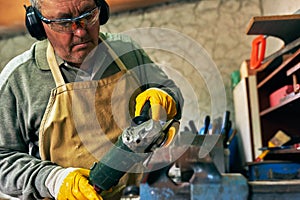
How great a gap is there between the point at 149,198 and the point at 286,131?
82.3 inches

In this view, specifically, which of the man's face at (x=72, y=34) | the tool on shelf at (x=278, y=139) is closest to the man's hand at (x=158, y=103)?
the man's face at (x=72, y=34)

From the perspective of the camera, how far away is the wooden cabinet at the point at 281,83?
6.30ft

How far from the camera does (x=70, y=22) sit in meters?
1.31

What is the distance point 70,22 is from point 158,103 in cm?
34

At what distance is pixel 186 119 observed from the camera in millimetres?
3260

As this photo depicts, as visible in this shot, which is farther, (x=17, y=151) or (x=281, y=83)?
(x=281, y=83)

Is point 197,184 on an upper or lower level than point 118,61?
lower

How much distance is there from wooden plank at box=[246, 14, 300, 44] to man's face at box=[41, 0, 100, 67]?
0.87m

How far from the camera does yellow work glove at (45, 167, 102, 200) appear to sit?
1.10 metres

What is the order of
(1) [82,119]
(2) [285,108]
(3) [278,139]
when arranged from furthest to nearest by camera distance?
1. (3) [278,139]
2. (2) [285,108]
3. (1) [82,119]

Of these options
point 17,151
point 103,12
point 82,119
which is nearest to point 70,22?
point 103,12

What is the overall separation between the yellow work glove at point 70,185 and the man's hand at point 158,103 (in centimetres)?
25

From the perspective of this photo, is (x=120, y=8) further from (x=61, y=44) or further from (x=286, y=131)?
(x=61, y=44)

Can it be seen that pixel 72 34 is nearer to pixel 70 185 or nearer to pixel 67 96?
pixel 67 96
